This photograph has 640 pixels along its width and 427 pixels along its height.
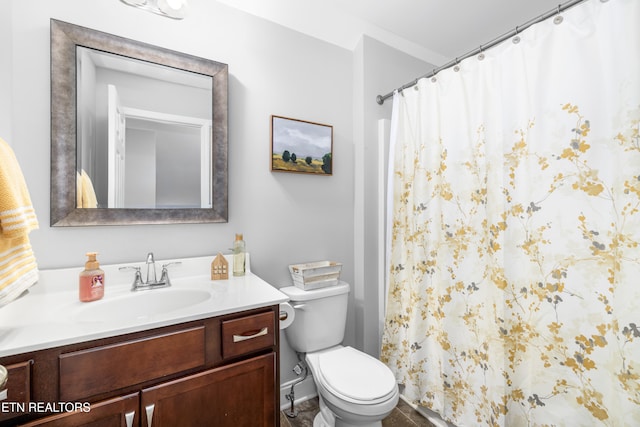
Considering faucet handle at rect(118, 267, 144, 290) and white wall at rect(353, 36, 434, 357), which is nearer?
faucet handle at rect(118, 267, 144, 290)

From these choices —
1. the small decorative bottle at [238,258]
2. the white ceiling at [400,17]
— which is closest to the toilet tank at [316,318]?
the small decorative bottle at [238,258]

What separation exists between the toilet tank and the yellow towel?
3.28 ft

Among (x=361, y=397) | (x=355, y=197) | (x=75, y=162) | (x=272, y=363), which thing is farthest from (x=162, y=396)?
(x=355, y=197)

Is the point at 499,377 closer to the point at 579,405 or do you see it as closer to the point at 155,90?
the point at 579,405

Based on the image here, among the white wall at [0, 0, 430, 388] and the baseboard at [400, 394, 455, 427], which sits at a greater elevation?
the white wall at [0, 0, 430, 388]

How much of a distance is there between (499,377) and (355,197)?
4.11 ft

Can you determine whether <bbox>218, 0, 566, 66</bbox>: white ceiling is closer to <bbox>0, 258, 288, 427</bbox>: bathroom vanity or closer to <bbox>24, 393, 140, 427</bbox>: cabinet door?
<bbox>0, 258, 288, 427</bbox>: bathroom vanity

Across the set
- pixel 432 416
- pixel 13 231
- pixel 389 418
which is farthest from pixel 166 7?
pixel 432 416

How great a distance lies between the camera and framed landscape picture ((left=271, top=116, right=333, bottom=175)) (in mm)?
1680

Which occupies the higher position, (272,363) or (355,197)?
(355,197)

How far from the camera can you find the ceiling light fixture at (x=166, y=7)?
1.28 m

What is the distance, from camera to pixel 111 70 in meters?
1.28

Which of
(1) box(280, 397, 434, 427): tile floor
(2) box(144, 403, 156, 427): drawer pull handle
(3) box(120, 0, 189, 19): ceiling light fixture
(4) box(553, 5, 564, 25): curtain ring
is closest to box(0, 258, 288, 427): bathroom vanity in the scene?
(2) box(144, 403, 156, 427): drawer pull handle

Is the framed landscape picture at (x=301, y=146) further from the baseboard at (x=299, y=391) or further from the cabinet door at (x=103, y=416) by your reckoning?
the baseboard at (x=299, y=391)
